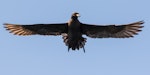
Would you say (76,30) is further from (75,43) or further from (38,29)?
(38,29)

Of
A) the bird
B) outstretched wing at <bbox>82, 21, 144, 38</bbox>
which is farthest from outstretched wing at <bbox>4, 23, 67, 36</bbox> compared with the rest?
outstretched wing at <bbox>82, 21, 144, 38</bbox>

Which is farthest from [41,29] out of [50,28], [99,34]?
[99,34]

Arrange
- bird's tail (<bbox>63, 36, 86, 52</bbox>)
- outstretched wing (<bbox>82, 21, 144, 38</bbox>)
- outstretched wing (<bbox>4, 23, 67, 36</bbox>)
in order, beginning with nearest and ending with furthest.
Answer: bird's tail (<bbox>63, 36, 86, 52</bbox>) → outstretched wing (<bbox>4, 23, 67, 36</bbox>) → outstretched wing (<bbox>82, 21, 144, 38</bbox>)

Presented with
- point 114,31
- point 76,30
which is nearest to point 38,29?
point 76,30

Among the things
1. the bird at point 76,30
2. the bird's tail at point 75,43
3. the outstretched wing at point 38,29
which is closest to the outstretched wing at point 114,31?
the bird at point 76,30

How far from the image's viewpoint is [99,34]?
34.0m

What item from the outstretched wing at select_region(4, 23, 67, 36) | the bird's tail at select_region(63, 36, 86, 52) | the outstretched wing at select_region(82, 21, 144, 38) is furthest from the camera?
the outstretched wing at select_region(82, 21, 144, 38)

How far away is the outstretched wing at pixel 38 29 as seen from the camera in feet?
110

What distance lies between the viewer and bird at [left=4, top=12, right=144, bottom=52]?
Result: 3244 cm

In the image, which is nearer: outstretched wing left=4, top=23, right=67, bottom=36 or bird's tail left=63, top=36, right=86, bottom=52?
bird's tail left=63, top=36, right=86, bottom=52

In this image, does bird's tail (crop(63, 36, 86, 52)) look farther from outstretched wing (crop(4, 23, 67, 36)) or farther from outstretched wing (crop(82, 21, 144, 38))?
outstretched wing (crop(82, 21, 144, 38))

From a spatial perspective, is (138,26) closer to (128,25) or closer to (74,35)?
(128,25)

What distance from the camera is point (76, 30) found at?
3241 centimetres

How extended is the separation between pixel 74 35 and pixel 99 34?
1.90 m
